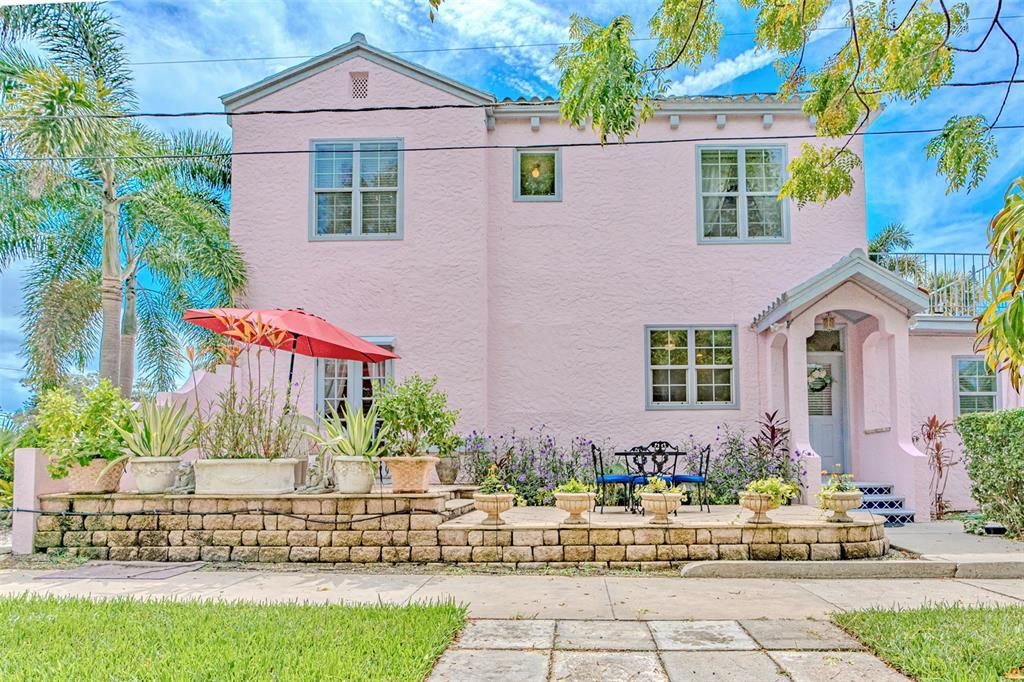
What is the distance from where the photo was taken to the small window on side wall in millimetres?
11758

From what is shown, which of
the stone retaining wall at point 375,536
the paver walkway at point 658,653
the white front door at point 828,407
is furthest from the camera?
the white front door at point 828,407

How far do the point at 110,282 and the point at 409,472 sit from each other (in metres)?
7.06

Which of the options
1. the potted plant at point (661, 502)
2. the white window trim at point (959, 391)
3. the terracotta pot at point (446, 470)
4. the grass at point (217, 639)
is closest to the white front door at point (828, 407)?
the white window trim at point (959, 391)

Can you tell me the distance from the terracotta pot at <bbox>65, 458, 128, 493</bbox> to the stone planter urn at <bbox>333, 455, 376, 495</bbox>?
2388 mm

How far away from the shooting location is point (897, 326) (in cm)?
1012

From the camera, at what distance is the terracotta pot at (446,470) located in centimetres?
1028

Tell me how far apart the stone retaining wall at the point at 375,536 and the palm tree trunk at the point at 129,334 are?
18.3 feet

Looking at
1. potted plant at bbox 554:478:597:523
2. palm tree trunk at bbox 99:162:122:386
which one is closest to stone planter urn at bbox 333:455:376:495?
potted plant at bbox 554:478:597:523

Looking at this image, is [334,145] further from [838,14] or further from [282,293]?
[838,14]

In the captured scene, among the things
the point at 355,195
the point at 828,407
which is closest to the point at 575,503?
the point at 828,407

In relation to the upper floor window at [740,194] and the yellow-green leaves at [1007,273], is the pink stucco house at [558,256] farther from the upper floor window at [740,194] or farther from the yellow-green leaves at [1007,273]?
the yellow-green leaves at [1007,273]

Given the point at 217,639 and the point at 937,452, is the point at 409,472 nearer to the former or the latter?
the point at 217,639

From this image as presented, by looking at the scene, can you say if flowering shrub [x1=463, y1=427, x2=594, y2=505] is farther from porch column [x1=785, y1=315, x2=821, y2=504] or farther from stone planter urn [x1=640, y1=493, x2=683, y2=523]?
stone planter urn [x1=640, y1=493, x2=683, y2=523]

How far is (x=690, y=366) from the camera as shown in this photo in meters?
11.5
